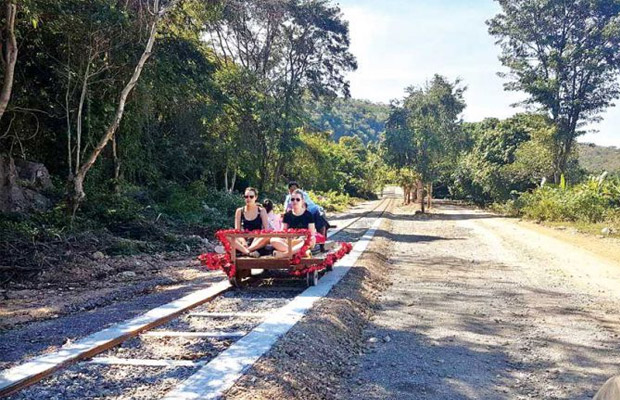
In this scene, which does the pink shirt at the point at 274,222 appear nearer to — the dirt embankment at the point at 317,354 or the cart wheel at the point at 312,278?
the cart wheel at the point at 312,278

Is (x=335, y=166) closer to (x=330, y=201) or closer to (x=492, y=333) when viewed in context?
(x=330, y=201)

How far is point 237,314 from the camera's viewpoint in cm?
665

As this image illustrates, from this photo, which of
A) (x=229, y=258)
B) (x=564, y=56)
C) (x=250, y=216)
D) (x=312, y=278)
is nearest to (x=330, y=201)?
(x=564, y=56)

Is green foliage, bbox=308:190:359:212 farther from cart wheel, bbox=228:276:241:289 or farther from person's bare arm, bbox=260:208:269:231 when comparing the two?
cart wheel, bbox=228:276:241:289

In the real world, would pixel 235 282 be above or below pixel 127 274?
above

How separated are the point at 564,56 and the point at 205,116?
918 inches

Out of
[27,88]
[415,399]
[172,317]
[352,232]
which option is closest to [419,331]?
[415,399]

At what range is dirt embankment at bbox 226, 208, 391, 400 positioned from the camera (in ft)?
13.6

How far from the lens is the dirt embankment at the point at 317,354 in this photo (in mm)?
4152

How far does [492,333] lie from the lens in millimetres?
6590

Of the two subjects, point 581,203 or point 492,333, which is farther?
point 581,203

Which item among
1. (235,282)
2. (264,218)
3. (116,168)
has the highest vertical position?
(116,168)

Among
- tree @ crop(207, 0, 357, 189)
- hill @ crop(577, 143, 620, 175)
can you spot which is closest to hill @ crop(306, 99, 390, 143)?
→ hill @ crop(577, 143, 620, 175)

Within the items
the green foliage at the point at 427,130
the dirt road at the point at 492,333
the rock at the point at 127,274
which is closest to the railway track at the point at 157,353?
the dirt road at the point at 492,333
